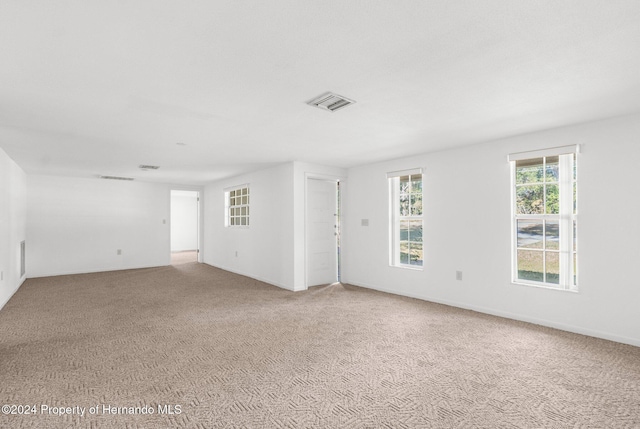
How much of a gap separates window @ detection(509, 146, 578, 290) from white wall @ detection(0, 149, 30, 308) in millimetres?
6992

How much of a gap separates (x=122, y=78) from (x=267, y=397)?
8.20ft

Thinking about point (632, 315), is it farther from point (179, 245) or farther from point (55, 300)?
point (179, 245)

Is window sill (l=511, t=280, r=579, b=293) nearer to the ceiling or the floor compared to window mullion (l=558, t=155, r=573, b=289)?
nearer to the floor

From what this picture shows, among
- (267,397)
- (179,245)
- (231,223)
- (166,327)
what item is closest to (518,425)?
(267,397)

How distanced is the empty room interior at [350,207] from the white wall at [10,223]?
0.38ft

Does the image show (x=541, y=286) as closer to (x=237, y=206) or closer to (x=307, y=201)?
(x=307, y=201)

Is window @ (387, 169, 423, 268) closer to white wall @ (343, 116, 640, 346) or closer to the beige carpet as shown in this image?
white wall @ (343, 116, 640, 346)

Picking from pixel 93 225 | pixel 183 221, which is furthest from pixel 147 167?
pixel 183 221

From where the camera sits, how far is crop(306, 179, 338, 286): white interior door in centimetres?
618

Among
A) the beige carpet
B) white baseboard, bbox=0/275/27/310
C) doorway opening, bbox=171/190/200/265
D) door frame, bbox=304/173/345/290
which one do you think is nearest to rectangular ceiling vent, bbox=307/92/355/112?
the beige carpet

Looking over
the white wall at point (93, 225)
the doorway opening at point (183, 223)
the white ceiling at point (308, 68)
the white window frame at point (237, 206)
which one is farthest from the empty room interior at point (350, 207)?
the doorway opening at point (183, 223)

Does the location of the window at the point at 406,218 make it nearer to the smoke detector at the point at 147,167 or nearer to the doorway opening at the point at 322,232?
the doorway opening at the point at 322,232

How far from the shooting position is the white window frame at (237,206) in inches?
293

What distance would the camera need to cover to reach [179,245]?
12586 millimetres
